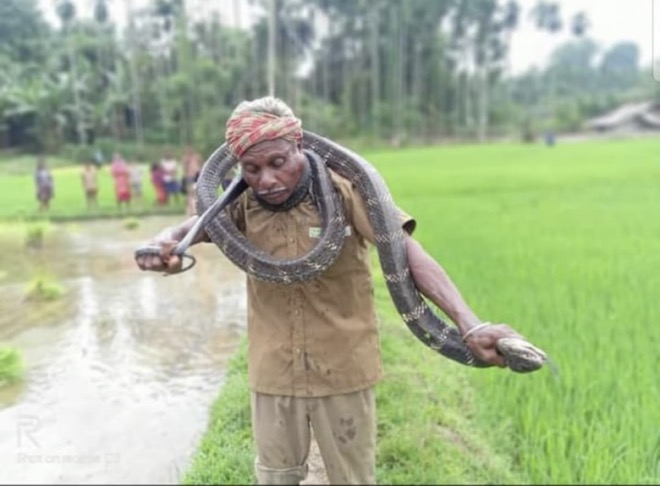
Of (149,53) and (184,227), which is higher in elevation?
(149,53)

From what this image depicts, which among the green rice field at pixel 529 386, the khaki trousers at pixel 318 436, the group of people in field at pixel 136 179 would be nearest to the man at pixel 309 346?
the khaki trousers at pixel 318 436

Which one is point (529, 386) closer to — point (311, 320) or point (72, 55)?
point (311, 320)

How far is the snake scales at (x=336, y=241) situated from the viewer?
100 centimetres

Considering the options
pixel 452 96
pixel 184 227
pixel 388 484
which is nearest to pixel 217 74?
pixel 388 484

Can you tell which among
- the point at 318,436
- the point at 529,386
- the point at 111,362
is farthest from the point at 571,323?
the point at 318,436

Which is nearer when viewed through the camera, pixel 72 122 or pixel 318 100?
pixel 72 122

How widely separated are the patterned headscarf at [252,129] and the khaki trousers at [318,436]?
0.39m

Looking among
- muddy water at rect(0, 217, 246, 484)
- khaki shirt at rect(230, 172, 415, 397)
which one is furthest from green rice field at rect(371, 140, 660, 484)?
muddy water at rect(0, 217, 246, 484)

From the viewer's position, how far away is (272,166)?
100cm

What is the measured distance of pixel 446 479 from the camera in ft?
9.66

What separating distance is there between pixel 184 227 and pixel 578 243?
5.80 meters

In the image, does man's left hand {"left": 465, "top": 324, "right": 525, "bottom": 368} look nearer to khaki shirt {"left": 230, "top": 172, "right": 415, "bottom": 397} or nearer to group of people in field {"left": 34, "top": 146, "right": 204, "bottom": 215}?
khaki shirt {"left": 230, "top": 172, "right": 415, "bottom": 397}

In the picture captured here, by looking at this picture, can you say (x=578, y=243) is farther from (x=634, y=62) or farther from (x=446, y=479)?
(x=634, y=62)

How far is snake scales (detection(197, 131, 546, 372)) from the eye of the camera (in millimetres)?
1001
